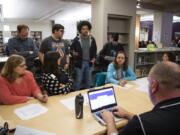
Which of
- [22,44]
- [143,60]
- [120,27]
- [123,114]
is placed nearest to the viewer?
[123,114]

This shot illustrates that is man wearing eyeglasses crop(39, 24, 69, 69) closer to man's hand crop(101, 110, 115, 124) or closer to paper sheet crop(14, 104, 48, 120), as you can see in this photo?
paper sheet crop(14, 104, 48, 120)

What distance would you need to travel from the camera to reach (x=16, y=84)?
224 centimetres

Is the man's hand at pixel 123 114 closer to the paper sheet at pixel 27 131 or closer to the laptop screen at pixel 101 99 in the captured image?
the laptop screen at pixel 101 99

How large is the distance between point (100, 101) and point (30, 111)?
2.06 feet

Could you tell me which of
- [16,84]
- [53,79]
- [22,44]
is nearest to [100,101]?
[53,79]

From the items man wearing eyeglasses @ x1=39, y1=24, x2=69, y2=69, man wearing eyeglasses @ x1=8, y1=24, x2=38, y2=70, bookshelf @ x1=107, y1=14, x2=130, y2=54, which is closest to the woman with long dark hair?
man wearing eyeglasses @ x1=39, y1=24, x2=69, y2=69

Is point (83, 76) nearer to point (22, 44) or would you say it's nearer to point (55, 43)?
point (55, 43)

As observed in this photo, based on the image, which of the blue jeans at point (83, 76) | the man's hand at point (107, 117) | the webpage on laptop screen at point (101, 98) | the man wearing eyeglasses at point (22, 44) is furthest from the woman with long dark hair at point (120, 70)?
the man wearing eyeglasses at point (22, 44)

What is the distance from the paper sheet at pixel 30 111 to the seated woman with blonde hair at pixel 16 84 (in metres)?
0.16

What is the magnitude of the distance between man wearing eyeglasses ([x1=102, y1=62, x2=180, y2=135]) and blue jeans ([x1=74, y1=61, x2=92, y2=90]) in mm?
2744

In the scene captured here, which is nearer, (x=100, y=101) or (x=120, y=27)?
(x=100, y=101)

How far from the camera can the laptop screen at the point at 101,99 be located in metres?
1.77

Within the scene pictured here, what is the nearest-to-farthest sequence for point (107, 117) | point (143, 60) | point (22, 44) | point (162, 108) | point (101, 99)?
point (162, 108) < point (107, 117) < point (101, 99) < point (22, 44) < point (143, 60)

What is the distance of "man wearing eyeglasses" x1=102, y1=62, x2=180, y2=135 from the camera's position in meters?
0.97
